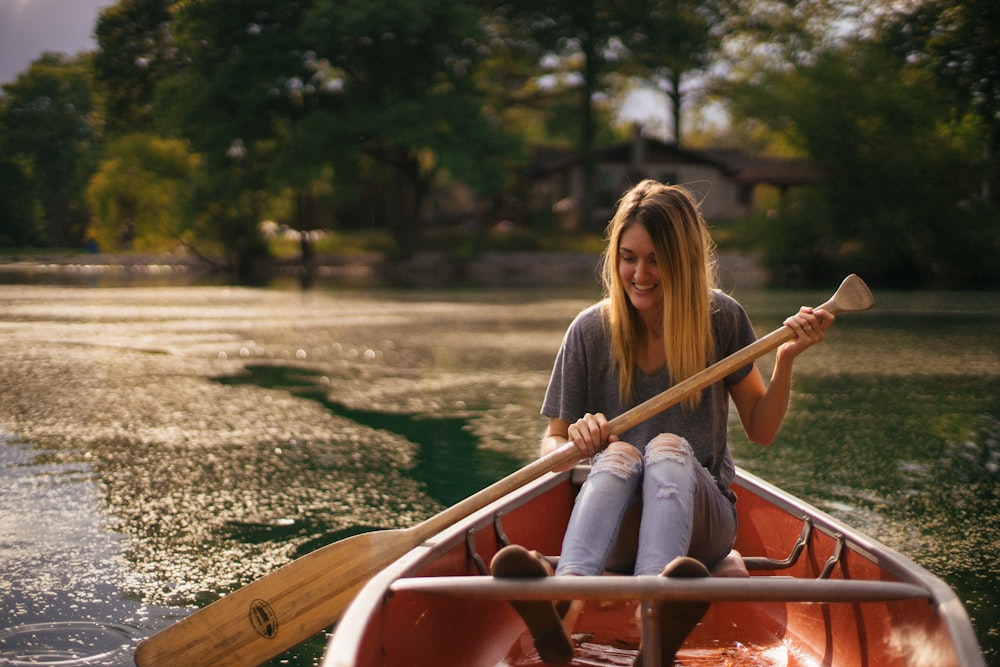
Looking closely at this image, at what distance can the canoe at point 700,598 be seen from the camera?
209 cm

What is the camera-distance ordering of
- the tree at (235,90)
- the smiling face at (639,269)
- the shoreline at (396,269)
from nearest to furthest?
the smiling face at (639,269) → the shoreline at (396,269) → the tree at (235,90)

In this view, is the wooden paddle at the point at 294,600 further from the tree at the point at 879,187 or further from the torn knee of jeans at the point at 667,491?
the tree at the point at 879,187

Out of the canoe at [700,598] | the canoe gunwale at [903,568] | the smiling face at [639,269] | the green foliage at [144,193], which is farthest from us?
the green foliage at [144,193]

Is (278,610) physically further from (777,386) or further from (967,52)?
(967,52)

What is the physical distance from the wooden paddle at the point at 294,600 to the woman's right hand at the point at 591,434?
2.4 inches

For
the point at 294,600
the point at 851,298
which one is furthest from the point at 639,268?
the point at 294,600

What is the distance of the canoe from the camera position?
2090mm

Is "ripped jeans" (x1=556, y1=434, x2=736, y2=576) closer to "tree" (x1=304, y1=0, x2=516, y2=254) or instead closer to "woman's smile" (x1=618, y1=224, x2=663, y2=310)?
"woman's smile" (x1=618, y1=224, x2=663, y2=310)

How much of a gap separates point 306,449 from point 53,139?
1704cm

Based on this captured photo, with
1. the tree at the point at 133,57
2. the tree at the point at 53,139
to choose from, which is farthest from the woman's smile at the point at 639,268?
the tree at the point at 133,57

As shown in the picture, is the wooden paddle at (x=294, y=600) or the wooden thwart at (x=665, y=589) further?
the wooden paddle at (x=294, y=600)

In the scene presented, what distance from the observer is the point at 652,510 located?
2.52 m

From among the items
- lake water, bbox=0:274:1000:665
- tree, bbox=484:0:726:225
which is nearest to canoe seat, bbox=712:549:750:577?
lake water, bbox=0:274:1000:665

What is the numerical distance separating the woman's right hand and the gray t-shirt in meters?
0.18
